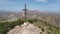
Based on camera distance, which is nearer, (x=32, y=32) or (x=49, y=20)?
(x=32, y=32)

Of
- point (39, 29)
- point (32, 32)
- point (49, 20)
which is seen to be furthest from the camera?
point (49, 20)

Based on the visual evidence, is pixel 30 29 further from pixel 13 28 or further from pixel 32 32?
pixel 13 28

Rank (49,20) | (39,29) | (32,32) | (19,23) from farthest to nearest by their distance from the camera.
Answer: (49,20) < (19,23) < (39,29) < (32,32)

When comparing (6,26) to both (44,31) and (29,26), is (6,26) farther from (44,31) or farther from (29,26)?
(44,31)

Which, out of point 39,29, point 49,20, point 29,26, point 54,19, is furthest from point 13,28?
point 54,19

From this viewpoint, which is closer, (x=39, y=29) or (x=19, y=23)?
(x=39, y=29)

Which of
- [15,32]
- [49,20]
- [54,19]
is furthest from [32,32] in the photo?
[54,19]

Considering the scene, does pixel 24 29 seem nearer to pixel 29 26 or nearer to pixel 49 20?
pixel 29 26

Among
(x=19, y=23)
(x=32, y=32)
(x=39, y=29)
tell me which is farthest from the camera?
(x=19, y=23)

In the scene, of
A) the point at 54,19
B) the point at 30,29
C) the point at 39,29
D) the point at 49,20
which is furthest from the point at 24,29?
the point at 54,19
